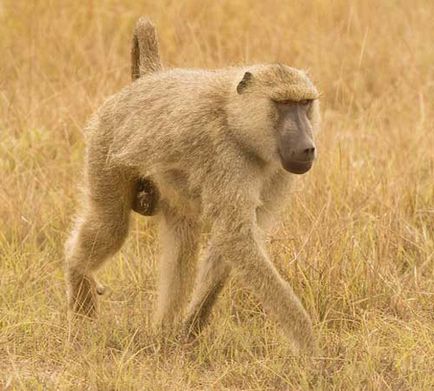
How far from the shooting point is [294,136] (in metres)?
4.15

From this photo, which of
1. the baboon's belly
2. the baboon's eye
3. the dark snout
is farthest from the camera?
the baboon's belly

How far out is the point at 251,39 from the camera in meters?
7.89

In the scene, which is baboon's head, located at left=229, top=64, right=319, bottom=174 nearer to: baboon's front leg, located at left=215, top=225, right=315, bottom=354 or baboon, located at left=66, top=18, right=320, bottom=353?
baboon, located at left=66, top=18, right=320, bottom=353

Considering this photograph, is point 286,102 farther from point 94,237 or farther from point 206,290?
point 94,237

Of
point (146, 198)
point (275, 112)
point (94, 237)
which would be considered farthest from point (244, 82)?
point (94, 237)

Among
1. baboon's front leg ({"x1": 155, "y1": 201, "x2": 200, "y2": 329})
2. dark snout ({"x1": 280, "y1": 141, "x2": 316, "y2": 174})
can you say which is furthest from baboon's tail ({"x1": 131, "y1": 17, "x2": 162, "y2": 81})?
dark snout ({"x1": 280, "y1": 141, "x2": 316, "y2": 174})

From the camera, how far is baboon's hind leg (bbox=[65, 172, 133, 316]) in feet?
15.7

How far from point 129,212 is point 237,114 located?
823 millimetres

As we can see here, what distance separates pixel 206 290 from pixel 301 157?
84cm

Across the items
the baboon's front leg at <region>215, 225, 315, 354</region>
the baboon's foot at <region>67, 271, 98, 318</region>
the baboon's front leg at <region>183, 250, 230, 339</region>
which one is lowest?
the baboon's foot at <region>67, 271, 98, 318</region>

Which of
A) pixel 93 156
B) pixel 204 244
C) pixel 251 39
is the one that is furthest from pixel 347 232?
pixel 251 39

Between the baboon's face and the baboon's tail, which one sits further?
the baboon's tail

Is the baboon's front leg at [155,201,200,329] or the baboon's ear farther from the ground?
the baboon's ear

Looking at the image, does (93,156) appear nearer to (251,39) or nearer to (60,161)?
(60,161)
